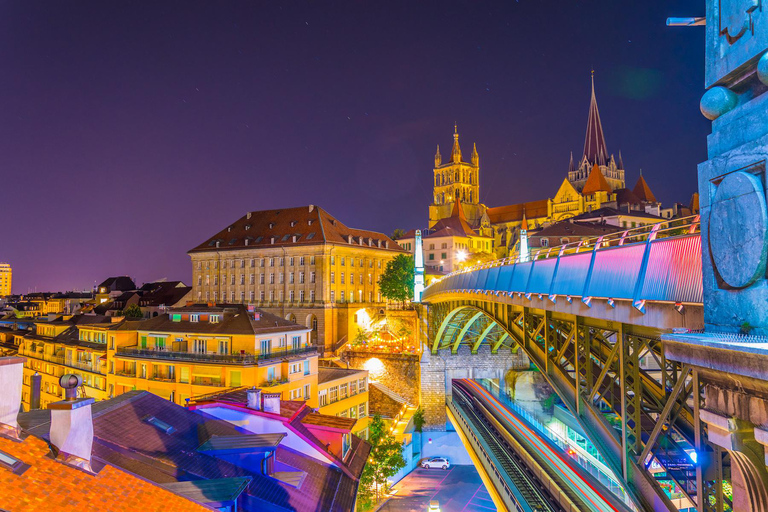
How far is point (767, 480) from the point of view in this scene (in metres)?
5.66

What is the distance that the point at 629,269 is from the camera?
35.3 ft

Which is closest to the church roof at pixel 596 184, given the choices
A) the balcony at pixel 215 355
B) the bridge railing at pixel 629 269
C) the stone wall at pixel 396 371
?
the stone wall at pixel 396 371

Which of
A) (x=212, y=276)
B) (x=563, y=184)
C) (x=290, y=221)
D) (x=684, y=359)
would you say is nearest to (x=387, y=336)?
(x=290, y=221)

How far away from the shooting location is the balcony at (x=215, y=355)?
37.3 meters

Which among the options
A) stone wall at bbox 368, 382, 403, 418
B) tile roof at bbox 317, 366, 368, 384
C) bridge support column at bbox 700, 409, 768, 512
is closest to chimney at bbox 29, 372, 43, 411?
bridge support column at bbox 700, 409, 768, 512

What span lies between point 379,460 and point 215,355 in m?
14.3

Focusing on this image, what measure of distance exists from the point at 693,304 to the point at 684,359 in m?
2.82

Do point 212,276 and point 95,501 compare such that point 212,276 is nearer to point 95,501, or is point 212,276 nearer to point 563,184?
point 95,501

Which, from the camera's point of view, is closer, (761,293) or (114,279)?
(761,293)

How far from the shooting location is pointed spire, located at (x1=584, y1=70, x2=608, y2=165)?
165375 mm

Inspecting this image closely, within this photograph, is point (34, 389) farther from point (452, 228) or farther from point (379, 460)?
point (452, 228)

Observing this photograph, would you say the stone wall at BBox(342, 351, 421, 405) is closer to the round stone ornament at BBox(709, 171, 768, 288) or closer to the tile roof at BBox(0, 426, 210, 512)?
the tile roof at BBox(0, 426, 210, 512)

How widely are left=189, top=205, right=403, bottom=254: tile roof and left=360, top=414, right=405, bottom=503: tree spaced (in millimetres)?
41389

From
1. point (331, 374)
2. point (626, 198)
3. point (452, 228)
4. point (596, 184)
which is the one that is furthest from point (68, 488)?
point (596, 184)
